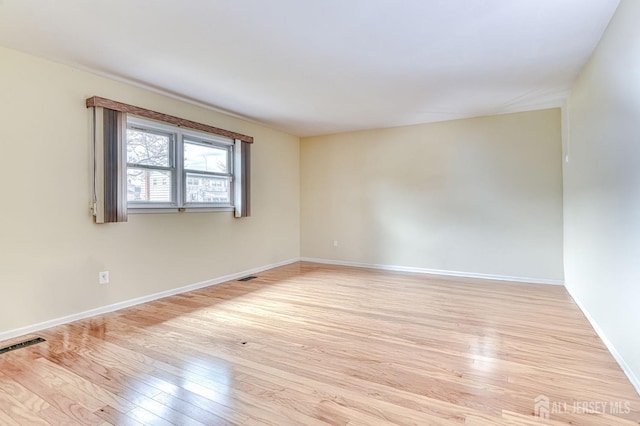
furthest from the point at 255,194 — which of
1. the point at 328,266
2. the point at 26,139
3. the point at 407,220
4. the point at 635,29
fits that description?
the point at 635,29

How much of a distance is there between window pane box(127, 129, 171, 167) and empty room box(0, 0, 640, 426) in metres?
0.02

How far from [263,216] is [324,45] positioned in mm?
3294

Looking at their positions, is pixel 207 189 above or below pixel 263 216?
above

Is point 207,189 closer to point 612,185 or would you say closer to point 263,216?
point 263,216

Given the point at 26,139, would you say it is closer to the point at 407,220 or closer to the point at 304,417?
the point at 304,417

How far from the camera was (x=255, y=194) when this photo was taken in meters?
5.31

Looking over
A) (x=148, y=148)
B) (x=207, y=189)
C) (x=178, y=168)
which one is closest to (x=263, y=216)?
(x=207, y=189)

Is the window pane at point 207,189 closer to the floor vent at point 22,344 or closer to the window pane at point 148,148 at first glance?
the window pane at point 148,148

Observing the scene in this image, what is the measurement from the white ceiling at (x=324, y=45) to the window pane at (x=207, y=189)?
3.40ft

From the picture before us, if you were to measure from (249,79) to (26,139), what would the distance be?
2.04 metres

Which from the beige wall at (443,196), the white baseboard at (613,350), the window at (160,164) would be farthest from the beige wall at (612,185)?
the window at (160,164)

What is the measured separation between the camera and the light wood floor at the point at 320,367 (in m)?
1.68

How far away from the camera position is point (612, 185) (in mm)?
2336

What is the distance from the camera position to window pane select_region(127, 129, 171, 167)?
354 centimetres
